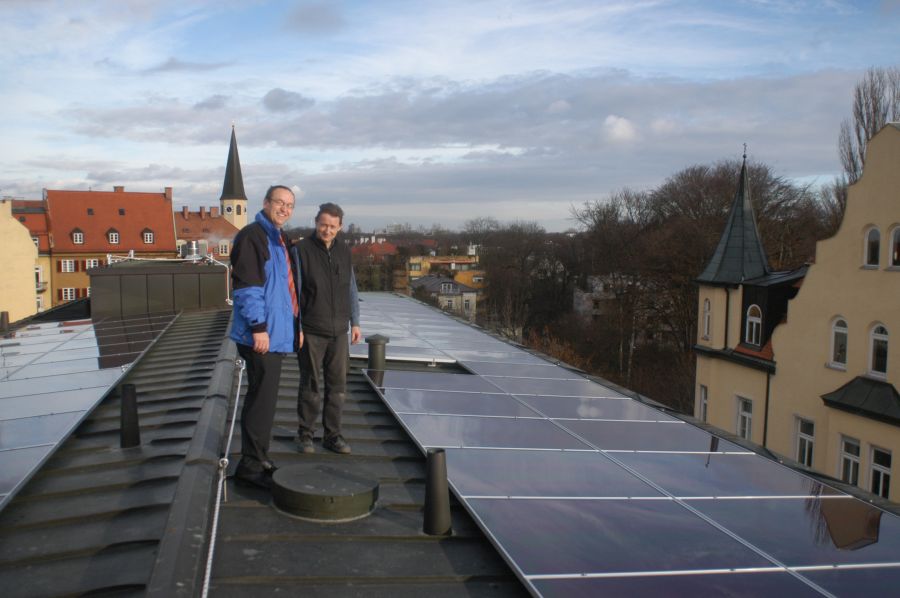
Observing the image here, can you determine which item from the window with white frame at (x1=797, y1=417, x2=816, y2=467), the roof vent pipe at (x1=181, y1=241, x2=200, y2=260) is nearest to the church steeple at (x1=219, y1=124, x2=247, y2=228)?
the roof vent pipe at (x1=181, y1=241, x2=200, y2=260)

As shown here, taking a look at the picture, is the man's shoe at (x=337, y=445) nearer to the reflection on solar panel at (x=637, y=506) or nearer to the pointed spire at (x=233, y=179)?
the reflection on solar panel at (x=637, y=506)

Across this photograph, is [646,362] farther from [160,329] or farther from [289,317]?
[289,317]

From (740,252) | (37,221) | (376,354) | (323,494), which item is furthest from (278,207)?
(37,221)

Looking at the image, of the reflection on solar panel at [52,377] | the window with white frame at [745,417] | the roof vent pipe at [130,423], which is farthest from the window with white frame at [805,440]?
the roof vent pipe at [130,423]

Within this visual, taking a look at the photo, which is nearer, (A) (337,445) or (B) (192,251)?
(A) (337,445)

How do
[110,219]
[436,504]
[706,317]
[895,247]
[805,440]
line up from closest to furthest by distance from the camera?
[436,504], [895,247], [805,440], [706,317], [110,219]

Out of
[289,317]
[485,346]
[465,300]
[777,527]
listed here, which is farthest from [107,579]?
[465,300]

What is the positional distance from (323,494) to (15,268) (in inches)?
1542

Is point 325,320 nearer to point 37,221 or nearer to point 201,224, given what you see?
point 37,221

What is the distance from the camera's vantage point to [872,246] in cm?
1784

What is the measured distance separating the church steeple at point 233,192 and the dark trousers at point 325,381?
76479mm

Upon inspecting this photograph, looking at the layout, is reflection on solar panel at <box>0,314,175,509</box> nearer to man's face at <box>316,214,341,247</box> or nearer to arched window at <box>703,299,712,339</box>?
man's face at <box>316,214,341,247</box>

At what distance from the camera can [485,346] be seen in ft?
43.4

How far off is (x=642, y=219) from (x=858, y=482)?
39644mm
